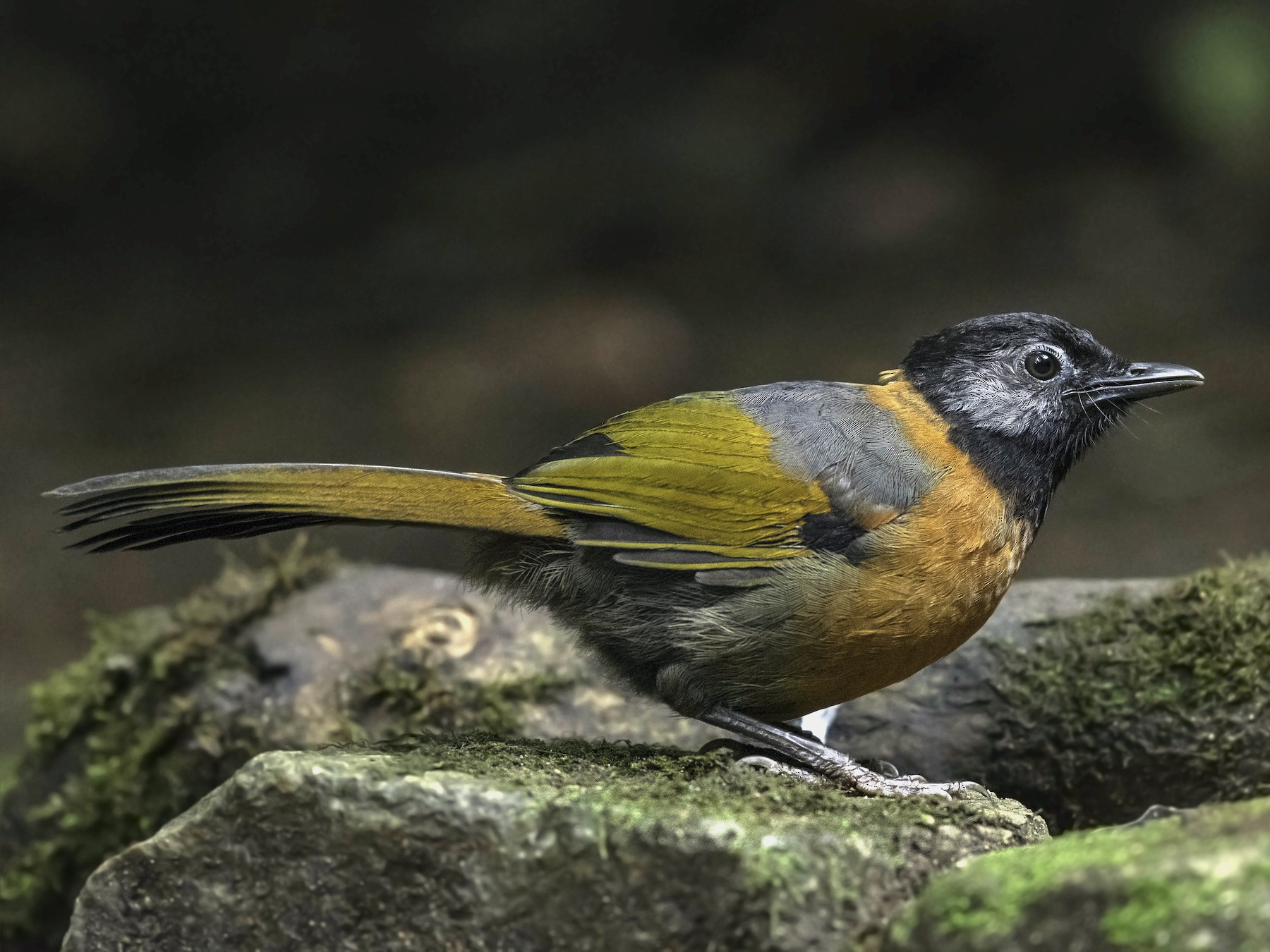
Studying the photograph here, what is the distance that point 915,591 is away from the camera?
3.36 meters

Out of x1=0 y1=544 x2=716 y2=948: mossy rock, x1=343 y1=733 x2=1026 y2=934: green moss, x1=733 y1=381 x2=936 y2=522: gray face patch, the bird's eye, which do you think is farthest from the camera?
x1=0 y1=544 x2=716 y2=948: mossy rock

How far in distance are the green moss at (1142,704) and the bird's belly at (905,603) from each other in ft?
2.97

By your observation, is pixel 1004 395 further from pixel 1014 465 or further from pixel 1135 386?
pixel 1135 386

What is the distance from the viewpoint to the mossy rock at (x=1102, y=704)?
4074mm

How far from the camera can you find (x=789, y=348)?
907 centimetres

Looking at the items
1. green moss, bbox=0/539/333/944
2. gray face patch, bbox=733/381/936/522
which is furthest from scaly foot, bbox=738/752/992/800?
green moss, bbox=0/539/333/944

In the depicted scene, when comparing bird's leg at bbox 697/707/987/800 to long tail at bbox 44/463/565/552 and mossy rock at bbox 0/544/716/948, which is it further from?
mossy rock at bbox 0/544/716/948

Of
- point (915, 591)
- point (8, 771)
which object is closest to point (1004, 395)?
point (915, 591)

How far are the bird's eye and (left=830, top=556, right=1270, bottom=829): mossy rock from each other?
0.98 meters

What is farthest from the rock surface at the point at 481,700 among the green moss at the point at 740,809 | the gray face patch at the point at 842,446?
the gray face patch at the point at 842,446

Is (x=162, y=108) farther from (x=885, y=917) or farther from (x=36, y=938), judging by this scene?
(x=885, y=917)

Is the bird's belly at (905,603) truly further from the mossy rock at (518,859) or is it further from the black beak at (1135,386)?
the black beak at (1135,386)

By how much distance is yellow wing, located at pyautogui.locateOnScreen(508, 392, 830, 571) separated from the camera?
3438mm

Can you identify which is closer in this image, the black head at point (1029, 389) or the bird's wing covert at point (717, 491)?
the bird's wing covert at point (717, 491)
